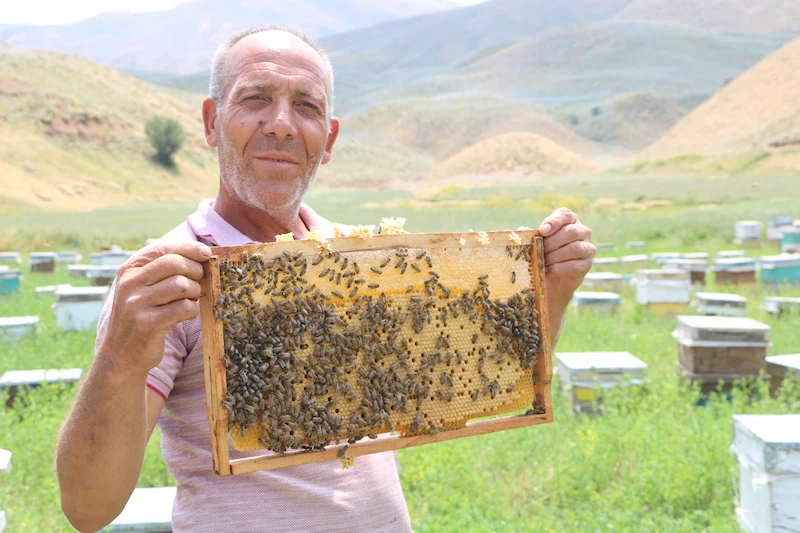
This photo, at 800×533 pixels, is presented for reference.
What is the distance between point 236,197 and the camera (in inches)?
99.8

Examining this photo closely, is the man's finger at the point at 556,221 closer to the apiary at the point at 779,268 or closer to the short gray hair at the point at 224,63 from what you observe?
the short gray hair at the point at 224,63

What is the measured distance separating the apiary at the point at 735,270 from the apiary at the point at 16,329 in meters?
12.0

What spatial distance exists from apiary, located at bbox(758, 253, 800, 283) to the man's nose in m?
12.8

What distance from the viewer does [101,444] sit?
6.35ft

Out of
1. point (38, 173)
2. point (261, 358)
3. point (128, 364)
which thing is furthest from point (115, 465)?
point (38, 173)

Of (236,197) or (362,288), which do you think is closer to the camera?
(362,288)

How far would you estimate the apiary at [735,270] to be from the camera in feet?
42.6

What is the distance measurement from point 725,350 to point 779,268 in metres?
6.72

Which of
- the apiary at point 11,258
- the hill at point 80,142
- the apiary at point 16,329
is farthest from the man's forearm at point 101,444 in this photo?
the hill at point 80,142

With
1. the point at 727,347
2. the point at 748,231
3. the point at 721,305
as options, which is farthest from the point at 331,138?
the point at 748,231

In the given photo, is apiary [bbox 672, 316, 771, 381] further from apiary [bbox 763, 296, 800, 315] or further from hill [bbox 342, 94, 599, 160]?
hill [bbox 342, 94, 599, 160]

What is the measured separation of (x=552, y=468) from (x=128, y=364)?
15.7 feet

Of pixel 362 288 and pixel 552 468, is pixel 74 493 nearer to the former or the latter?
pixel 362 288

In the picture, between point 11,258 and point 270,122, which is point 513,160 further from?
point 270,122
